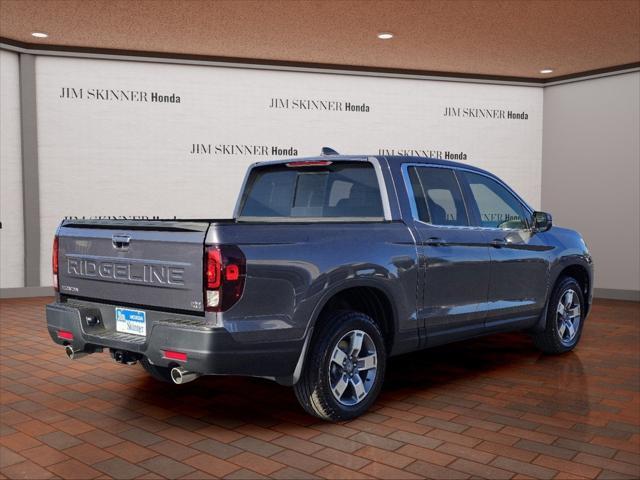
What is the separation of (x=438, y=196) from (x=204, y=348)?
2.28 meters

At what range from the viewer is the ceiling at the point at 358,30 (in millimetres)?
7523

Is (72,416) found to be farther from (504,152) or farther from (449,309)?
(504,152)

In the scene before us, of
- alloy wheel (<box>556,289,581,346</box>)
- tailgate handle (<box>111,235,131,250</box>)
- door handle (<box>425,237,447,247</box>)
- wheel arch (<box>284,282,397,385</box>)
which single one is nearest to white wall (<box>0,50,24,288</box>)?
tailgate handle (<box>111,235,131,250</box>)

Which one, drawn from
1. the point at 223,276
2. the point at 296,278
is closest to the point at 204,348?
the point at 223,276

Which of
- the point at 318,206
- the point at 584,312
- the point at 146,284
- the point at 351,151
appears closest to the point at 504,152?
the point at 351,151

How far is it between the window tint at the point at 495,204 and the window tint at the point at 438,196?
8.5 inches

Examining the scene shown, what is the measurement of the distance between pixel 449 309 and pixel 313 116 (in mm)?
6787

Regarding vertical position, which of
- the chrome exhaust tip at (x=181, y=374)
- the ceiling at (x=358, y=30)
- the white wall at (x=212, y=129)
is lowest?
the chrome exhaust tip at (x=181, y=374)

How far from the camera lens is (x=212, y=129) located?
10461 millimetres

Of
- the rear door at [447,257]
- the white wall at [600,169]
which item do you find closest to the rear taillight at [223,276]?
the rear door at [447,257]

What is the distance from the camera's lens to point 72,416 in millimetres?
4164

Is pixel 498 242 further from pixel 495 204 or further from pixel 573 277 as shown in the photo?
pixel 573 277

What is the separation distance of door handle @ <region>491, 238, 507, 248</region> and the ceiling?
343 cm

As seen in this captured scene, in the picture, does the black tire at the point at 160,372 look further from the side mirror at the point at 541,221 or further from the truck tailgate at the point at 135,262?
the side mirror at the point at 541,221
